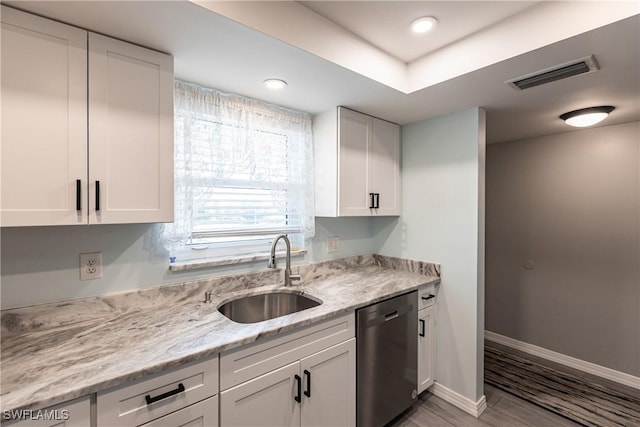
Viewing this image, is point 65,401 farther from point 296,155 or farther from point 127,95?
point 296,155

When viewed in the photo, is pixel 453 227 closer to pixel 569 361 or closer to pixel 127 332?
pixel 569 361

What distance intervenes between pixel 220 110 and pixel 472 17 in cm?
148

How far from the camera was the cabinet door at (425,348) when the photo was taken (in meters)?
2.15

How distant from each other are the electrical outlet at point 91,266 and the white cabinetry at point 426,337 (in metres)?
2.01

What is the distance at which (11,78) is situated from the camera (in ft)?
3.37

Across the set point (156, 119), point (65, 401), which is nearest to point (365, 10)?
point (156, 119)

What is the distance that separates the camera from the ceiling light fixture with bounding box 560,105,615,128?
2.07 meters

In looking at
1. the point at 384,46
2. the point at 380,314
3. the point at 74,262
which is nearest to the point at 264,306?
the point at 380,314

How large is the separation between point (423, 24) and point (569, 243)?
8.51 feet

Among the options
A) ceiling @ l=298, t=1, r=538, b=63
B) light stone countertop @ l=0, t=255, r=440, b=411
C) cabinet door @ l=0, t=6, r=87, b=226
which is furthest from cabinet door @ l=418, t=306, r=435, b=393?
cabinet door @ l=0, t=6, r=87, b=226

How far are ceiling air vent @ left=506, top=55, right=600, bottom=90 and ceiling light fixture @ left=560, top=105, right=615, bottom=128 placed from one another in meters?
0.78

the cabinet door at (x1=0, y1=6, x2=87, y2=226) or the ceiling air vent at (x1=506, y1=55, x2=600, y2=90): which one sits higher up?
the ceiling air vent at (x1=506, y1=55, x2=600, y2=90)

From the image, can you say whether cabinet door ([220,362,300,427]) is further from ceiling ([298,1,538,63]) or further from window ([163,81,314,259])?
ceiling ([298,1,538,63])

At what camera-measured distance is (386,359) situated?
1.85m
